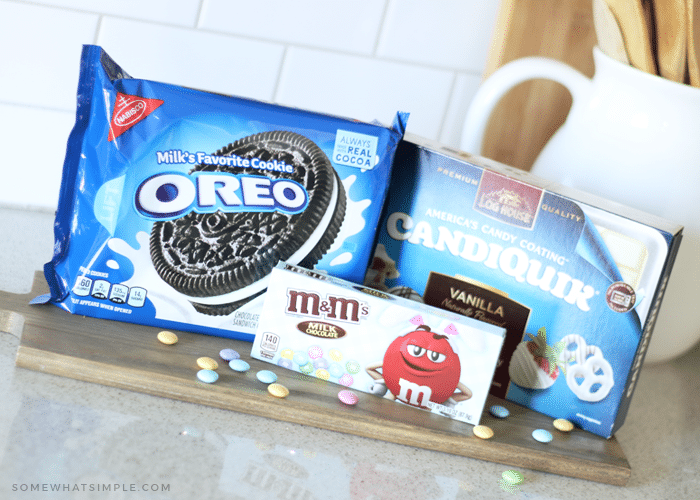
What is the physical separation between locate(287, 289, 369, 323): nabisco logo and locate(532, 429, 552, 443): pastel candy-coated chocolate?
20 cm

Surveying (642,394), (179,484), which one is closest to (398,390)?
(179,484)

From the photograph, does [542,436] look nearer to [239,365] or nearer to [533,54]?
[239,365]

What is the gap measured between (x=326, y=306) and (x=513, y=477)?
0.22m

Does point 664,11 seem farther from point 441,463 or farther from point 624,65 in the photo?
point 441,463

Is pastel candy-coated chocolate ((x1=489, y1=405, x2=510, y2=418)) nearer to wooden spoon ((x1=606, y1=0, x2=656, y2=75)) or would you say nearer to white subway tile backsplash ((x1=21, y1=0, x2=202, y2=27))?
wooden spoon ((x1=606, y1=0, x2=656, y2=75))

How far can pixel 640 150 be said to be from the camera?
70cm

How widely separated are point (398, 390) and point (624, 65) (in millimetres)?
401

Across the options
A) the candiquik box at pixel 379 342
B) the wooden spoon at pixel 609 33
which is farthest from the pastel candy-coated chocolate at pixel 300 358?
the wooden spoon at pixel 609 33

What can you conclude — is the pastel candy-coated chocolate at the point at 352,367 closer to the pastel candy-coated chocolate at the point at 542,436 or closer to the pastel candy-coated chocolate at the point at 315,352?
the pastel candy-coated chocolate at the point at 315,352

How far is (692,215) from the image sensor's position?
2.31 ft

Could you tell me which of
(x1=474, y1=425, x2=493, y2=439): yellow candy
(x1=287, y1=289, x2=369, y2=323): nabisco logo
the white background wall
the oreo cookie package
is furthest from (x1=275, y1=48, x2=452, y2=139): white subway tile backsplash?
(x1=474, y1=425, x2=493, y2=439): yellow candy

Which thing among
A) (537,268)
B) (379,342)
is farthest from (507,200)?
(379,342)

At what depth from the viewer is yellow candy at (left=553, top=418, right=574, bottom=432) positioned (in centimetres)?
66

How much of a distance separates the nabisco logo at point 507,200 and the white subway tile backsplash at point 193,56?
13.0 inches
